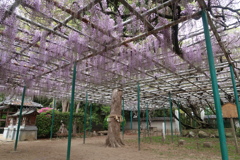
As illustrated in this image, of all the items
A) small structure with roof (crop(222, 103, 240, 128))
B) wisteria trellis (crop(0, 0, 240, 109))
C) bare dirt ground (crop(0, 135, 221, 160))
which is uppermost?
wisteria trellis (crop(0, 0, 240, 109))

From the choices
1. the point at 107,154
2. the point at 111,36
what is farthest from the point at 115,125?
the point at 111,36

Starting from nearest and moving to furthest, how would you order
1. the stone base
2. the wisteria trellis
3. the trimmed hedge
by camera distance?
1. the wisteria trellis
2. the stone base
3. the trimmed hedge

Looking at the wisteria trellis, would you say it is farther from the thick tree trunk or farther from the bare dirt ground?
the bare dirt ground

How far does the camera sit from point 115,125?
6309 mm

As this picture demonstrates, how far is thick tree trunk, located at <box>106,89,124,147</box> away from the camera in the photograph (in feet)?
20.3

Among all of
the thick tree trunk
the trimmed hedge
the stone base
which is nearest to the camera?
the thick tree trunk

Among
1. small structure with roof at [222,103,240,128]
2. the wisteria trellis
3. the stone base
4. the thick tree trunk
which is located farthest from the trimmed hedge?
small structure with roof at [222,103,240,128]

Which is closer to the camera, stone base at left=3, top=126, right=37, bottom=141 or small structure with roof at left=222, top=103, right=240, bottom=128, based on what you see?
small structure with roof at left=222, top=103, right=240, bottom=128

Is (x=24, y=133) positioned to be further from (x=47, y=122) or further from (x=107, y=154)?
(x=107, y=154)

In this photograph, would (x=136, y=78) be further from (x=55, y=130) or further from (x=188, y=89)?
(x=55, y=130)

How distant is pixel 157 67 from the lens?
5.00 metres

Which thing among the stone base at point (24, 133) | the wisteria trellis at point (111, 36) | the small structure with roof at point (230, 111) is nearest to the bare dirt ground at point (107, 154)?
the small structure with roof at point (230, 111)

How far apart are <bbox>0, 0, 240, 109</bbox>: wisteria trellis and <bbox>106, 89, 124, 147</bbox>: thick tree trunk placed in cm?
116

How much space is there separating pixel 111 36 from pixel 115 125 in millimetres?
4122
